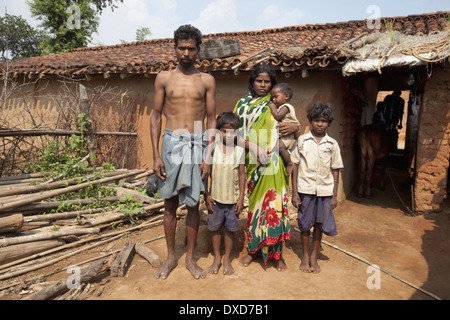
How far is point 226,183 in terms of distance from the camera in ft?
9.61

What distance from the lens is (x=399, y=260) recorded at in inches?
141

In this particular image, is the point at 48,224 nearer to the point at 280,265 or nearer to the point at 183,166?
the point at 183,166

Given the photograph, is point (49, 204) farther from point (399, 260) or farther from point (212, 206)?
point (399, 260)

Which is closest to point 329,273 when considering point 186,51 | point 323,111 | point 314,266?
point 314,266

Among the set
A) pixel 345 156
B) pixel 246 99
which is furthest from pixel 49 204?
pixel 345 156

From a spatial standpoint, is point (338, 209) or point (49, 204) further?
point (338, 209)

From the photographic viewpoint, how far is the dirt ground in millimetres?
2668

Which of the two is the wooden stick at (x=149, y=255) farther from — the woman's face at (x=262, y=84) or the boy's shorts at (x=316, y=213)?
the woman's face at (x=262, y=84)

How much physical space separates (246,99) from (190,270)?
1.84 m

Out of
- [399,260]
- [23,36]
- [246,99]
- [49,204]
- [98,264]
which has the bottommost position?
[399,260]

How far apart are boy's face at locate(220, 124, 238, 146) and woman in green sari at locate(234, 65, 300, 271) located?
0.23m

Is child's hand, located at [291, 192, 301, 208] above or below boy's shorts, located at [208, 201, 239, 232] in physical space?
above

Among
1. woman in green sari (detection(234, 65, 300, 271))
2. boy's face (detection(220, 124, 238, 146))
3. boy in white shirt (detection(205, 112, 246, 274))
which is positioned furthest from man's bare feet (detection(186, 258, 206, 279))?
boy's face (detection(220, 124, 238, 146))

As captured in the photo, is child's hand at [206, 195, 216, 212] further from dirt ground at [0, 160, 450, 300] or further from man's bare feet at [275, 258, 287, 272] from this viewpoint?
man's bare feet at [275, 258, 287, 272]
